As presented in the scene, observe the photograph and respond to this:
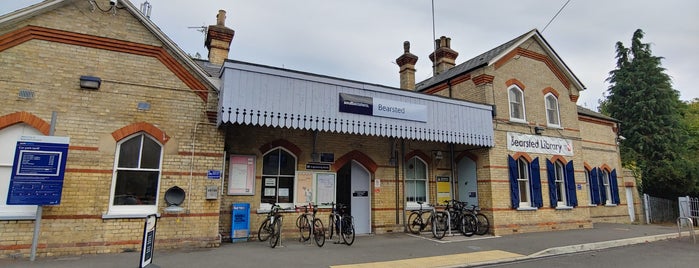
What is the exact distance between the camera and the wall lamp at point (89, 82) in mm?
7422

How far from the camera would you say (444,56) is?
16.9 metres

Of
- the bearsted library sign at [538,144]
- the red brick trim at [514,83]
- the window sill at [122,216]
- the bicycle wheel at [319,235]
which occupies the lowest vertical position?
the bicycle wheel at [319,235]

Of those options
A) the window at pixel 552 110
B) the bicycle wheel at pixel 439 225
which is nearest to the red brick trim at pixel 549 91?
the window at pixel 552 110

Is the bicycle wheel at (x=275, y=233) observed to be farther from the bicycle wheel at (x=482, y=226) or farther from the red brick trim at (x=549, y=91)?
the red brick trim at (x=549, y=91)

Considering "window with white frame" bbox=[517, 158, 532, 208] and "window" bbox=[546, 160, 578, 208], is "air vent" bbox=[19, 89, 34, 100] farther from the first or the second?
"window" bbox=[546, 160, 578, 208]

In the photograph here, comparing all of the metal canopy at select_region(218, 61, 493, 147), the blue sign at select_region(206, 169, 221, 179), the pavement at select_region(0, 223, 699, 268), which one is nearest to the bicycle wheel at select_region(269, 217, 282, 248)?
the pavement at select_region(0, 223, 699, 268)

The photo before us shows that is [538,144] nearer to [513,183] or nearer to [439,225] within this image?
[513,183]

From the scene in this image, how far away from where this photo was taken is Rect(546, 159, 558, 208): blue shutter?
12.9 meters

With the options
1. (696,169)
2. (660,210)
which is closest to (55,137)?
(660,210)

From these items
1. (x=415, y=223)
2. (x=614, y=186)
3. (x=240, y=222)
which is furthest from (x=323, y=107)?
(x=614, y=186)

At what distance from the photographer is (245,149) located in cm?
952

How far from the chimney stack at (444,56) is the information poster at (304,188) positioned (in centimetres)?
976

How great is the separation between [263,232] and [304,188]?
1717 millimetres

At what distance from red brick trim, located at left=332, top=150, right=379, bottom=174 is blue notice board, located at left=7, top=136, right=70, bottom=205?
21.3ft
